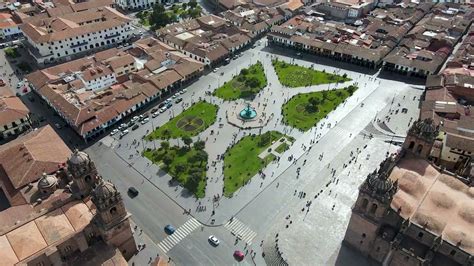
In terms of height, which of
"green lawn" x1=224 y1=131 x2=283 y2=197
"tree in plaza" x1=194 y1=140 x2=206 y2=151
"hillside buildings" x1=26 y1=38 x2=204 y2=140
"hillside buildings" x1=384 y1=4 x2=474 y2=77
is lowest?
"green lawn" x1=224 y1=131 x2=283 y2=197

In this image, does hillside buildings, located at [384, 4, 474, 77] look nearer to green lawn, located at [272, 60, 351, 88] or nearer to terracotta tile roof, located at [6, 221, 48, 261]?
green lawn, located at [272, 60, 351, 88]

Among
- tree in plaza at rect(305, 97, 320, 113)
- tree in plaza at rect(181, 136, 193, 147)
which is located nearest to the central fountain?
tree in plaza at rect(305, 97, 320, 113)

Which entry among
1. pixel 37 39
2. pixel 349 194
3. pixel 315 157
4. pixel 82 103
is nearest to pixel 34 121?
pixel 82 103

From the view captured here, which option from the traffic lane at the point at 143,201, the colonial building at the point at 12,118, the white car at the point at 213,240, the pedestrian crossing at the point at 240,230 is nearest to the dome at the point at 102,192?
the traffic lane at the point at 143,201

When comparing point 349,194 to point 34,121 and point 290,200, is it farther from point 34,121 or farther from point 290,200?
point 34,121

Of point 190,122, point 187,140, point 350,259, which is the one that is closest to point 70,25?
point 190,122
